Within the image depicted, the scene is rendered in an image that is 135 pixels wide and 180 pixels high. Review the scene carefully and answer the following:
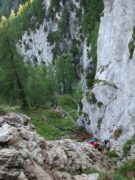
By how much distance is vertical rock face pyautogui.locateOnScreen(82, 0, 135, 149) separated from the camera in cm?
3681

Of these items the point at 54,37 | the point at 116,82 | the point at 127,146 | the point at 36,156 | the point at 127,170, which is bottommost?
the point at 127,170

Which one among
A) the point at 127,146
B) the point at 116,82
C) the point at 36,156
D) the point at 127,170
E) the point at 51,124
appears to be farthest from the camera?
the point at 51,124

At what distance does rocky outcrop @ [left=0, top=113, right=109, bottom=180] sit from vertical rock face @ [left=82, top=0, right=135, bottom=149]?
44.8 ft

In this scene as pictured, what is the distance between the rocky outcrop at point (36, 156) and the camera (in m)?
14.7

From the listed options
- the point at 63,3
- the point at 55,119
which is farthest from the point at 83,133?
the point at 63,3

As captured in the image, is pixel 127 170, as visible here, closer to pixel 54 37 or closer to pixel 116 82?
pixel 116 82

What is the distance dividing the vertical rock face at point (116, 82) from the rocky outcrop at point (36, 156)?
538 inches

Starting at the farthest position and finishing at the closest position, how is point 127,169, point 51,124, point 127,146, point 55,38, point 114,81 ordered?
point 55,38
point 51,124
point 114,81
point 127,146
point 127,169

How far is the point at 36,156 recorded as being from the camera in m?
17.8

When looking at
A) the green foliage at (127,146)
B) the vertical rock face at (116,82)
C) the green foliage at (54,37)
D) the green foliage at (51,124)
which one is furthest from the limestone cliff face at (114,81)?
the green foliage at (54,37)

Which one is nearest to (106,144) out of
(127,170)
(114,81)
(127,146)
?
(127,146)

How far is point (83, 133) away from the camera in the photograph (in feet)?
154

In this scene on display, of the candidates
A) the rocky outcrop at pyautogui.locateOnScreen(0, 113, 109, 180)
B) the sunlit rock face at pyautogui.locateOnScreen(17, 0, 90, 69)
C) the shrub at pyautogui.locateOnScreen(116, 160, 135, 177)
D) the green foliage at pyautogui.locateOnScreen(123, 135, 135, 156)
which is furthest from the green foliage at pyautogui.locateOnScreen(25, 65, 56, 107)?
the rocky outcrop at pyautogui.locateOnScreen(0, 113, 109, 180)

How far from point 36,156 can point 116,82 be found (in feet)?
86.0
